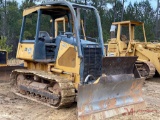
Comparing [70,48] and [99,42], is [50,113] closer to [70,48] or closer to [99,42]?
[70,48]

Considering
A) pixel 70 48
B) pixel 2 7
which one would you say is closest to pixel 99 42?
pixel 70 48

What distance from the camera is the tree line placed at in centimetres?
2547

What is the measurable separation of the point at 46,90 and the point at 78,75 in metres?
0.88

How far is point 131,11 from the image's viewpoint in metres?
29.9

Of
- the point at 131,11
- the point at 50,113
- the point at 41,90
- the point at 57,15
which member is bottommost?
the point at 50,113

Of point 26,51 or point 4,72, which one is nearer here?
point 26,51

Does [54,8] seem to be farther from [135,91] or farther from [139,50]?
[139,50]

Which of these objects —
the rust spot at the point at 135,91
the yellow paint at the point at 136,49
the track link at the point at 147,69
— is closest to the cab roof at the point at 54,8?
the rust spot at the point at 135,91

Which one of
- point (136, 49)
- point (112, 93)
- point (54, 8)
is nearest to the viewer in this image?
point (112, 93)

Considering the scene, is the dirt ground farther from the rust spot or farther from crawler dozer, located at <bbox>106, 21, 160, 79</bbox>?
crawler dozer, located at <bbox>106, 21, 160, 79</bbox>

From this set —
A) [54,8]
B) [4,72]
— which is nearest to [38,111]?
[54,8]

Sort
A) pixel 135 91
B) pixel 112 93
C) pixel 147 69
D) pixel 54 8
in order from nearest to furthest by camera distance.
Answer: pixel 112 93
pixel 135 91
pixel 54 8
pixel 147 69

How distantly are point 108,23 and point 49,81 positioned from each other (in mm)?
23673

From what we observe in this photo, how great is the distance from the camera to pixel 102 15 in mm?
29250
